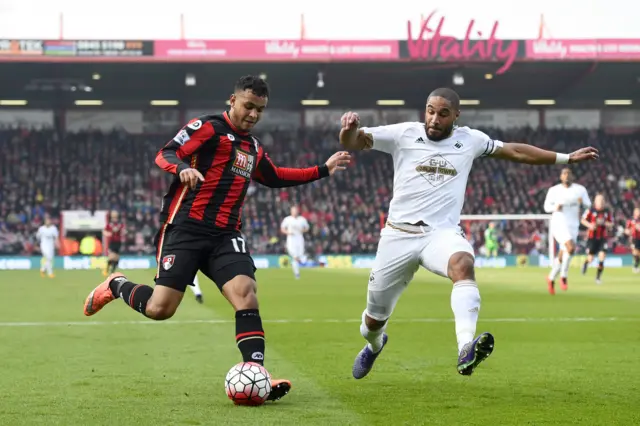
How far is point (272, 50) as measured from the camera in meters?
41.5

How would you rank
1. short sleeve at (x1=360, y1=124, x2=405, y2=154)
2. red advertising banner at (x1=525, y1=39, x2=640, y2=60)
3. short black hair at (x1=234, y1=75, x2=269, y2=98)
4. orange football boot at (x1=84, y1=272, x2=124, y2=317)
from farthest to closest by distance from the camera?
red advertising banner at (x1=525, y1=39, x2=640, y2=60) < orange football boot at (x1=84, y1=272, x2=124, y2=317) < short sleeve at (x1=360, y1=124, x2=405, y2=154) < short black hair at (x1=234, y1=75, x2=269, y2=98)

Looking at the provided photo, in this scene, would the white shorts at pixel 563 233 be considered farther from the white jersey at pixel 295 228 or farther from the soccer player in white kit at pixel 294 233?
the white jersey at pixel 295 228

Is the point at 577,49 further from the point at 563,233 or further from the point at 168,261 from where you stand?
the point at 168,261

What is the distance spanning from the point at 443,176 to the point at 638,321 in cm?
713

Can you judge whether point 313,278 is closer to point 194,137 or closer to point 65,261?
point 65,261

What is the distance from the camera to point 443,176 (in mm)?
7844

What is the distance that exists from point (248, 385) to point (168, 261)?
1.23 metres

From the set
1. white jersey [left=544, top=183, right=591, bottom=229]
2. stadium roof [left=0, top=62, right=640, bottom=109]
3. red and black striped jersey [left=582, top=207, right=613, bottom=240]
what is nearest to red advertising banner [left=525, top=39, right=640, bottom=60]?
stadium roof [left=0, top=62, right=640, bottom=109]

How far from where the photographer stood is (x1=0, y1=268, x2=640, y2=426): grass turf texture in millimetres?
6391

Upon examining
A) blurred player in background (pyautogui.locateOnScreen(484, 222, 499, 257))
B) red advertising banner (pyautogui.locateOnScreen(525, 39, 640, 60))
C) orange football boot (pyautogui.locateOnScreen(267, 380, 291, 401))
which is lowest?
blurred player in background (pyautogui.locateOnScreen(484, 222, 499, 257))

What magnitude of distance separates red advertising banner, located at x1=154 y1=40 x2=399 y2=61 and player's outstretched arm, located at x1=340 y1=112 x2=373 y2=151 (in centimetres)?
3379

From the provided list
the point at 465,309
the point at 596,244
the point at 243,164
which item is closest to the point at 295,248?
the point at 596,244

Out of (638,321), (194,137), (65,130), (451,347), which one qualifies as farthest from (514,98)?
(194,137)

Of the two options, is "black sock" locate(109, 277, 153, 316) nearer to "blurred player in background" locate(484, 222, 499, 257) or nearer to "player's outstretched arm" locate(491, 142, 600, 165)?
"player's outstretched arm" locate(491, 142, 600, 165)
